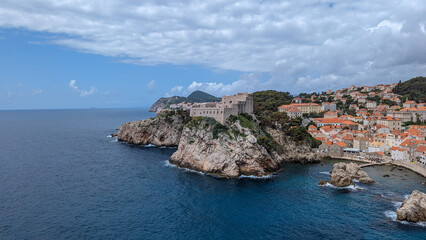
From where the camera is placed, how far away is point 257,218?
35.8 meters

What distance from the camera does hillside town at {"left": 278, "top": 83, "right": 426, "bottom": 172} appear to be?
67.5 m

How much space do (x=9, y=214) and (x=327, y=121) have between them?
102 m

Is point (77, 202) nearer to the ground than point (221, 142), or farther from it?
nearer to the ground

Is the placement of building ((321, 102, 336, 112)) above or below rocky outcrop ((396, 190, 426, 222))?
above

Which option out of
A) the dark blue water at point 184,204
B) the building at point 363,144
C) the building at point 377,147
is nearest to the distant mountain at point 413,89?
the building at point 363,144

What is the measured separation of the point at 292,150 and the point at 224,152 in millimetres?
23098

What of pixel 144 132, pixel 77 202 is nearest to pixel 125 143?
pixel 144 132

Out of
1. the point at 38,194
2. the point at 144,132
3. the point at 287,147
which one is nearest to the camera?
the point at 38,194

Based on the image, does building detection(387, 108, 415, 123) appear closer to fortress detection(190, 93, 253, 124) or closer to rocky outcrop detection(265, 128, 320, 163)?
rocky outcrop detection(265, 128, 320, 163)

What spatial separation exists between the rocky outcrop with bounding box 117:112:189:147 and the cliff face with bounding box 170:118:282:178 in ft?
86.7

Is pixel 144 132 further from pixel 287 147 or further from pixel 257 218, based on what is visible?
pixel 257 218

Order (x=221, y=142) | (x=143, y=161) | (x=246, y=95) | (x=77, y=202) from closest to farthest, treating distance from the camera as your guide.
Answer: (x=77, y=202)
(x=221, y=142)
(x=143, y=161)
(x=246, y=95)

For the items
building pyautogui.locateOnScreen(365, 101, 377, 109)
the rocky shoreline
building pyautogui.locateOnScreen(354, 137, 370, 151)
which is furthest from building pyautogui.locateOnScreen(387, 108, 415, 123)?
the rocky shoreline

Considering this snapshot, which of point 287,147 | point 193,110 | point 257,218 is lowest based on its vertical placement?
point 257,218
